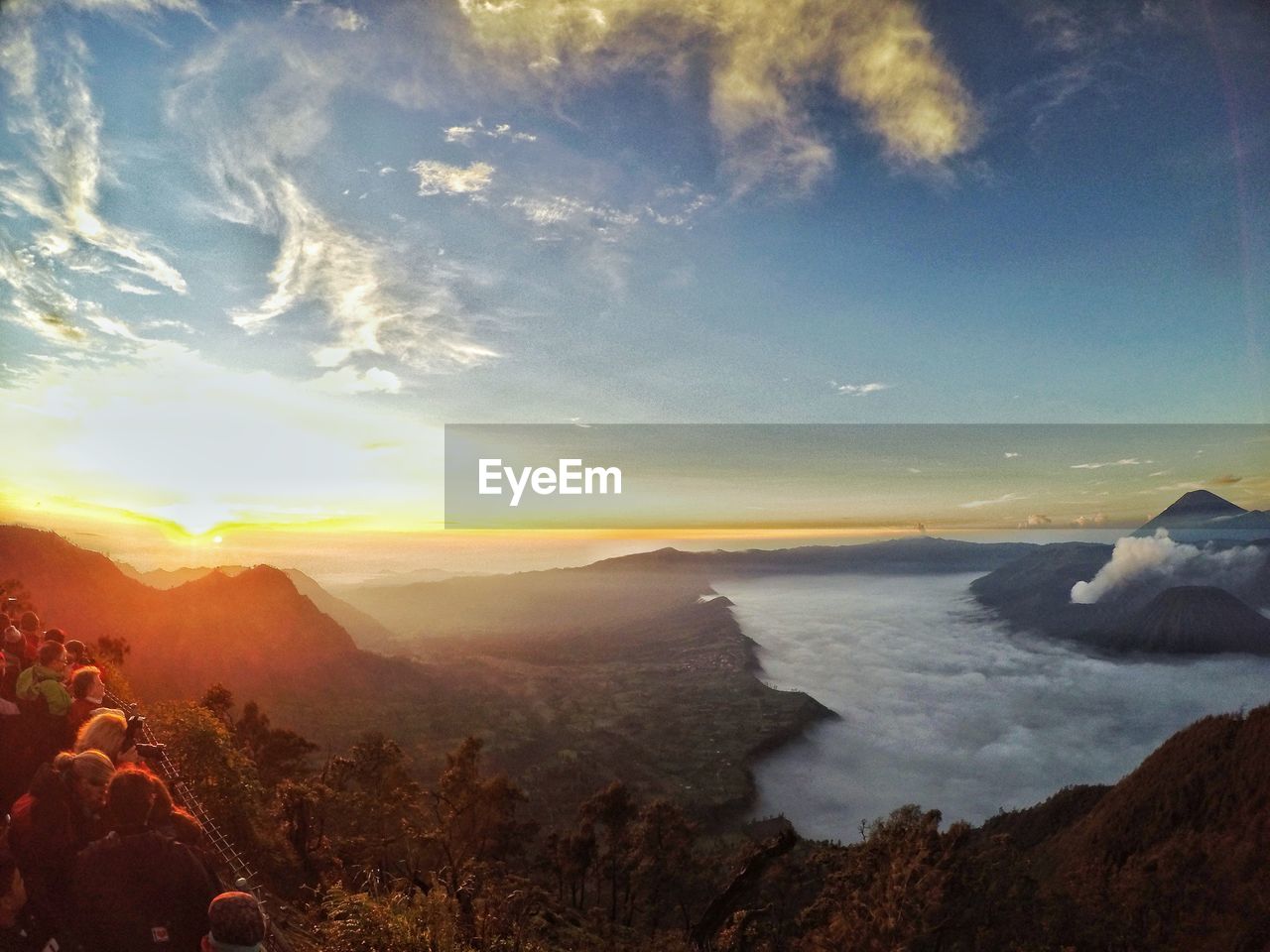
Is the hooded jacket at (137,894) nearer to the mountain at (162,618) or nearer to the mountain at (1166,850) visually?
the mountain at (1166,850)

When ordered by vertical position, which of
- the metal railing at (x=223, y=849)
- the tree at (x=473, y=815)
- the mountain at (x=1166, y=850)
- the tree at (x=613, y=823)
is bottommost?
the mountain at (x=1166, y=850)

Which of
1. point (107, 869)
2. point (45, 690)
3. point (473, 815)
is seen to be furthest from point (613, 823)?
point (107, 869)

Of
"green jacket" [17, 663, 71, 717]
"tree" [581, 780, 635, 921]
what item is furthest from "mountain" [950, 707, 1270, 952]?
"green jacket" [17, 663, 71, 717]

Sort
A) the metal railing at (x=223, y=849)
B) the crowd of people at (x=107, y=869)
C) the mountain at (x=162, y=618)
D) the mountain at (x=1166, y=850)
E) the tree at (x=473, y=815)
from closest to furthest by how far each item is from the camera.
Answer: the crowd of people at (x=107, y=869)
the metal railing at (x=223, y=849)
the tree at (x=473, y=815)
the mountain at (x=1166, y=850)
the mountain at (x=162, y=618)

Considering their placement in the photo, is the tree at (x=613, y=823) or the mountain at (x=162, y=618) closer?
the tree at (x=613, y=823)

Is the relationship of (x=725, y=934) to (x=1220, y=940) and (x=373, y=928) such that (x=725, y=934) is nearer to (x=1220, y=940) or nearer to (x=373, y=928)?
(x=373, y=928)

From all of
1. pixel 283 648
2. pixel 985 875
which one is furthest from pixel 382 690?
pixel 985 875

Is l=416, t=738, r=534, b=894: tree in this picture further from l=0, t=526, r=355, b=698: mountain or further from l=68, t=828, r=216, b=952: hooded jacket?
l=0, t=526, r=355, b=698: mountain

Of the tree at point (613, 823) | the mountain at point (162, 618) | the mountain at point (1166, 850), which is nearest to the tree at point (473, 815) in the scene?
the tree at point (613, 823)
